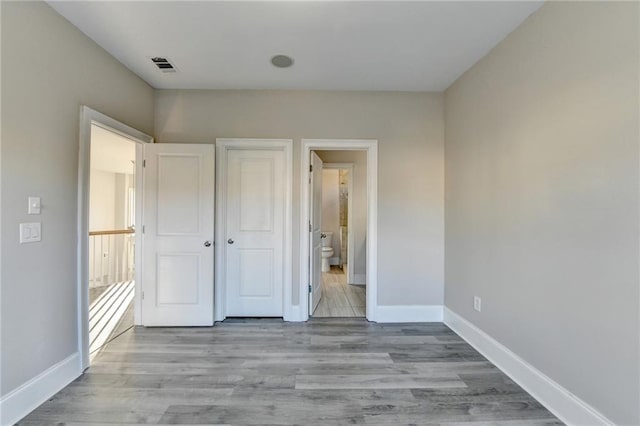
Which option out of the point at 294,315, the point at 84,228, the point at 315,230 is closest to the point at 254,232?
the point at 315,230

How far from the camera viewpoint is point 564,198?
173cm

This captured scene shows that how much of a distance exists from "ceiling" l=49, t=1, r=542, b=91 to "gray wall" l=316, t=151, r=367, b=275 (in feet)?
6.46

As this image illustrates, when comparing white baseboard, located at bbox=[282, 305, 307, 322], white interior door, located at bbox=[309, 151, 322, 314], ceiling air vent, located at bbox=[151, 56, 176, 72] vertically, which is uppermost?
ceiling air vent, located at bbox=[151, 56, 176, 72]

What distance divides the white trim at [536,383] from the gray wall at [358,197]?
233 centimetres

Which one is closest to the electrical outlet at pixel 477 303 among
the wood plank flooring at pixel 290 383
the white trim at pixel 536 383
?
the white trim at pixel 536 383

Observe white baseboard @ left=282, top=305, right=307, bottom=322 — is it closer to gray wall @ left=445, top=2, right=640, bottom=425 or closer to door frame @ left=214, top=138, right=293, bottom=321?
door frame @ left=214, top=138, right=293, bottom=321

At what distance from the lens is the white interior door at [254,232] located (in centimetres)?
326

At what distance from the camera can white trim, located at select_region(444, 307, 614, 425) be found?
1603 millimetres

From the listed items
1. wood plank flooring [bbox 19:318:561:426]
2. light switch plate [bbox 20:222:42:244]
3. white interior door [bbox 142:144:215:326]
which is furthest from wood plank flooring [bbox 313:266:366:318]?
light switch plate [bbox 20:222:42:244]

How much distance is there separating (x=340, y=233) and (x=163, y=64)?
15.5 ft

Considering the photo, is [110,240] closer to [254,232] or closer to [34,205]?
[254,232]

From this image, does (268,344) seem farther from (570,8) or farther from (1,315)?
(570,8)

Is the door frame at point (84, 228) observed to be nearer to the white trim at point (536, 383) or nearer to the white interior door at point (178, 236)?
the white interior door at point (178, 236)

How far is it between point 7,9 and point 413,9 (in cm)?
244
